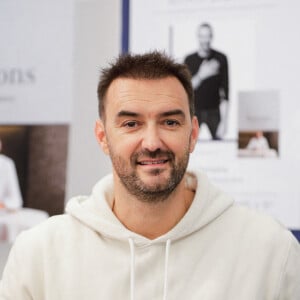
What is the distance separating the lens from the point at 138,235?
3.50 ft

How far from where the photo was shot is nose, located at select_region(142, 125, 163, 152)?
38.7 inches

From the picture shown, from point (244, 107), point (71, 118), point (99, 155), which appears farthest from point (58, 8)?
point (244, 107)

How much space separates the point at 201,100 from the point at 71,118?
1.62 ft

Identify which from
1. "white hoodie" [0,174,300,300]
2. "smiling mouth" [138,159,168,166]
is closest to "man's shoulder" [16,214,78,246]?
"white hoodie" [0,174,300,300]

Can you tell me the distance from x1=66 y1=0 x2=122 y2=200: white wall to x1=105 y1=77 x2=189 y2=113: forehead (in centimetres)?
60

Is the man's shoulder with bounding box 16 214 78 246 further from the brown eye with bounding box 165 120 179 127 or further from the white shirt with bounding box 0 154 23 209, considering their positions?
the white shirt with bounding box 0 154 23 209

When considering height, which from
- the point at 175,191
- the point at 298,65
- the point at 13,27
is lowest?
the point at 175,191

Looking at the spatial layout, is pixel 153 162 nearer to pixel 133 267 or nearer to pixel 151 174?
pixel 151 174

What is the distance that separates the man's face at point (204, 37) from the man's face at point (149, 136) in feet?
1.82

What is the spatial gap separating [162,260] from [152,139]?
297 millimetres

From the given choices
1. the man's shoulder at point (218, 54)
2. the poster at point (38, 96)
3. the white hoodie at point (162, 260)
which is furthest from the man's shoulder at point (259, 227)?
the poster at point (38, 96)

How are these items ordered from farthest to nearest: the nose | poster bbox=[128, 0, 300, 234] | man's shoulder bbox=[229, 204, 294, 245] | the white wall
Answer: the white wall, poster bbox=[128, 0, 300, 234], man's shoulder bbox=[229, 204, 294, 245], the nose

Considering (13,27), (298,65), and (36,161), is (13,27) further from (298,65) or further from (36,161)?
(298,65)

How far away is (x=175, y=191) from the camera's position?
109 cm
